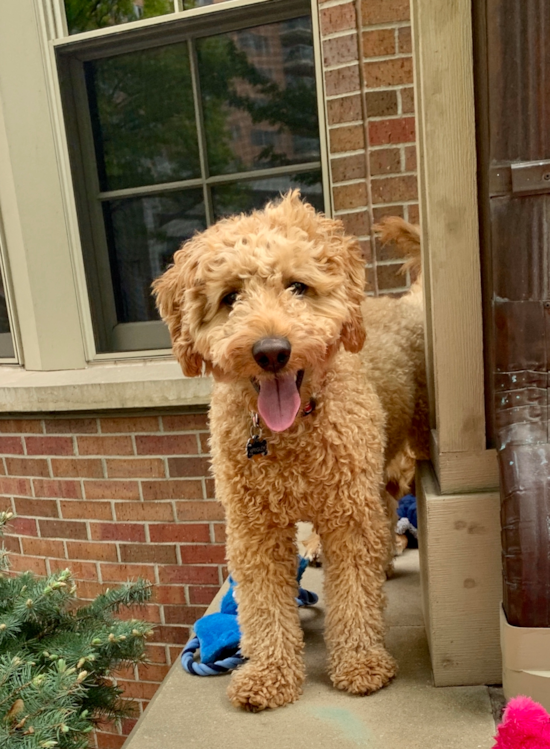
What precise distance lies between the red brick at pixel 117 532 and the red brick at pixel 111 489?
15 centimetres

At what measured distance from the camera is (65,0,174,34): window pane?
2.82 m

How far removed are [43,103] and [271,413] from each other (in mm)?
2248

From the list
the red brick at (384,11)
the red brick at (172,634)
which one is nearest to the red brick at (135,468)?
the red brick at (172,634)

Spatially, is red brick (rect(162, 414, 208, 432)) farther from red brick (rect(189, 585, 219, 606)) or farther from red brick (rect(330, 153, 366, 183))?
red brick (rect(330, 153, 366, 183))

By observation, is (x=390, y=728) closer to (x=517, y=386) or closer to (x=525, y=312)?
(x=517, y=386)

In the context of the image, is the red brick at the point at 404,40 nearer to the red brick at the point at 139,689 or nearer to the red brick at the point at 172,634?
the red brick at the point at 172,634

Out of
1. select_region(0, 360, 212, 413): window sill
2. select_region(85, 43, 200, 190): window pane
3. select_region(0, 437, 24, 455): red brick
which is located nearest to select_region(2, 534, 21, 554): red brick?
select_region(0, 437, 24, 455): red brick

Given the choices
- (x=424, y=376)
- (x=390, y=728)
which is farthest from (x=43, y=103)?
(x=390, y=728)

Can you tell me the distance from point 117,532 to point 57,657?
1.49 meters

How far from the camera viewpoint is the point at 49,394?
287cm

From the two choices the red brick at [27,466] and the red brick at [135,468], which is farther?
the red brick at [27,466]

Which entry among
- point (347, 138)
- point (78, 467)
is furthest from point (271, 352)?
point (78, 467)

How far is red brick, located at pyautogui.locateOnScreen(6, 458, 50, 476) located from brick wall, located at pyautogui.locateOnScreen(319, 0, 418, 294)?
1.89 m

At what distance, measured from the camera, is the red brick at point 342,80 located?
8.26 ft
